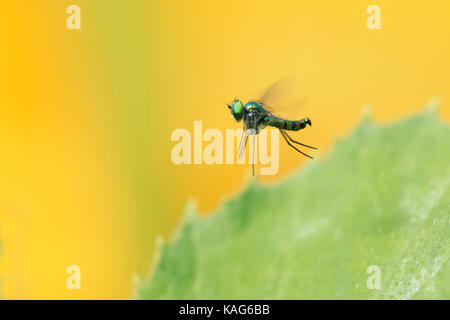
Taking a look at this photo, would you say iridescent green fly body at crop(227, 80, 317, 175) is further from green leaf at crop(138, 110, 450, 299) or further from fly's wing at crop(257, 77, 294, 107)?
green leaf at crop(138, 110, 450, 299)

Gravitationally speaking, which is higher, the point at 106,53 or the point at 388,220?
the point at 106,53

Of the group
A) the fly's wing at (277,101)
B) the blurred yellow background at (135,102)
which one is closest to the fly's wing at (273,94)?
the fly's wing at (277,101)

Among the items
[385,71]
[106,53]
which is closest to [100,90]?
[106,53]

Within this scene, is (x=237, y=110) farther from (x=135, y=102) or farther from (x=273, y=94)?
(x=135, y=102)

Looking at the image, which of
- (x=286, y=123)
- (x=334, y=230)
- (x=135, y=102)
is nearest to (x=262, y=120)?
(x=286, y=123)

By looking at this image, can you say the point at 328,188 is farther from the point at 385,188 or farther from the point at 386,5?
the point at 386,5
